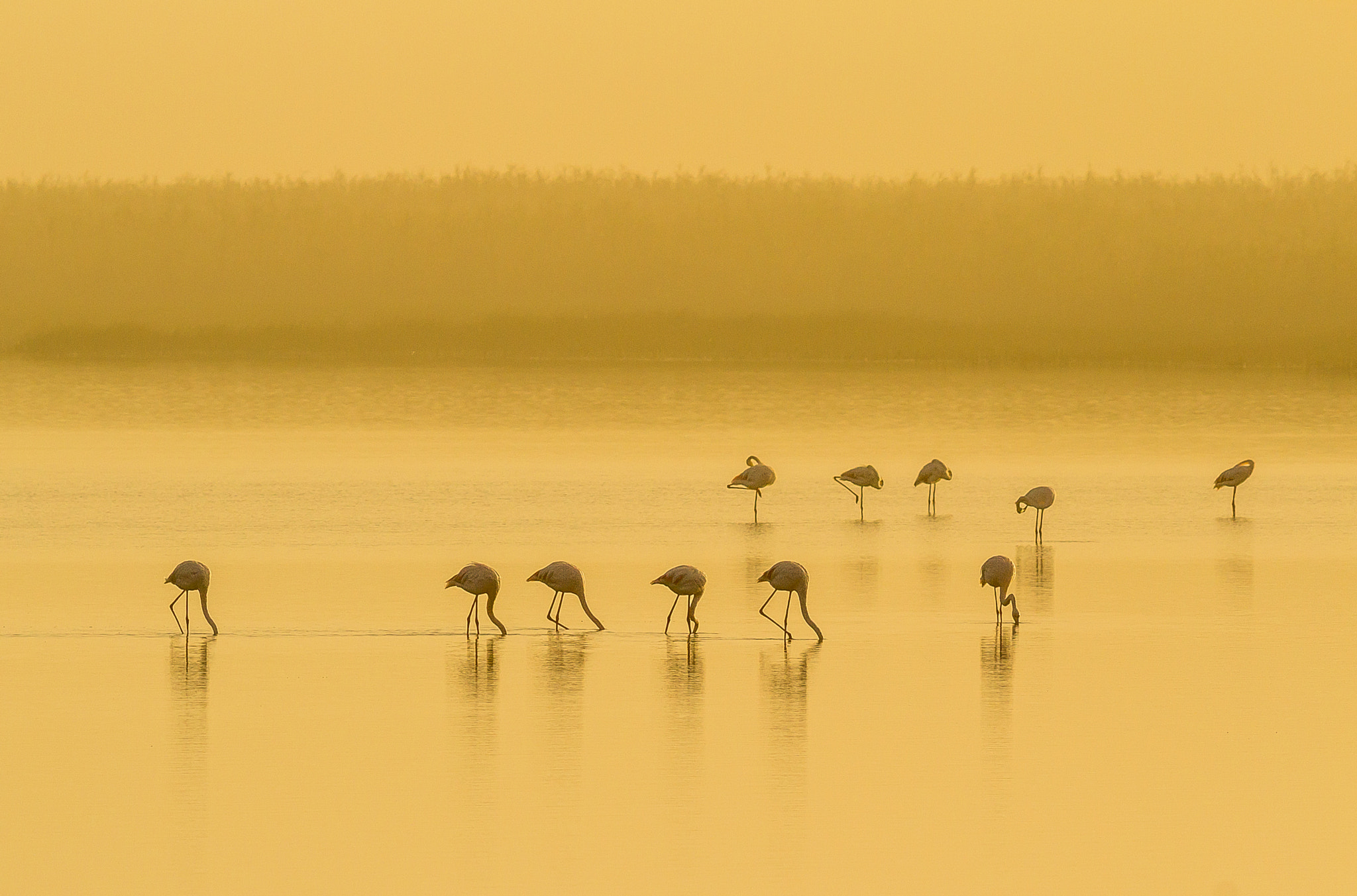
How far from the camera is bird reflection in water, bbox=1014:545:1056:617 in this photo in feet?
56.3

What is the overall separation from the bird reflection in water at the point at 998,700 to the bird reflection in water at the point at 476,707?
8.50 feet

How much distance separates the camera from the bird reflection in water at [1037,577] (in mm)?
17172

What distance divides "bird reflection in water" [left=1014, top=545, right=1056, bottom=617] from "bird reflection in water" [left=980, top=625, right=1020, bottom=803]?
1.51 meters

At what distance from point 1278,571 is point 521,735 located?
35.0 ft

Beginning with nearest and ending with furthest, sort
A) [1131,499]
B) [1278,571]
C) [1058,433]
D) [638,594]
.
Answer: [638,594], [1278,571], [1131,499], [1058,433]

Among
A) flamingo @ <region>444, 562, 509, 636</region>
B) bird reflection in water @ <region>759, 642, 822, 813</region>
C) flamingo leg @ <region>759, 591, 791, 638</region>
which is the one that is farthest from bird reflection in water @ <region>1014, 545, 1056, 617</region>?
flamingo @ <region>444, 562, 509, 636</region>

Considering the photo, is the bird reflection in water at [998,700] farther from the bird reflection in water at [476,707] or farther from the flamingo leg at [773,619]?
the bird reflection in water at [476,707]

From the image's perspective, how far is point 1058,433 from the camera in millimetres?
46125

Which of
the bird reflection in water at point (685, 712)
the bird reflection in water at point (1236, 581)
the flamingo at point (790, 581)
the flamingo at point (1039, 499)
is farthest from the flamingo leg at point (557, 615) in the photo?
the flamingo at point (1039, 499)

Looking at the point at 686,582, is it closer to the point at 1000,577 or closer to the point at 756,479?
the point at 1000,577

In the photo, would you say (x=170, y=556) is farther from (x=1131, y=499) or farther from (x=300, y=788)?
(x=1131, y=499)

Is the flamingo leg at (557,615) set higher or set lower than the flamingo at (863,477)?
lower

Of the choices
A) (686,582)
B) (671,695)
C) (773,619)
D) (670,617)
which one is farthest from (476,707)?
(773,619)

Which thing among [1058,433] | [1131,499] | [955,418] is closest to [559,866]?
[1131,499]
